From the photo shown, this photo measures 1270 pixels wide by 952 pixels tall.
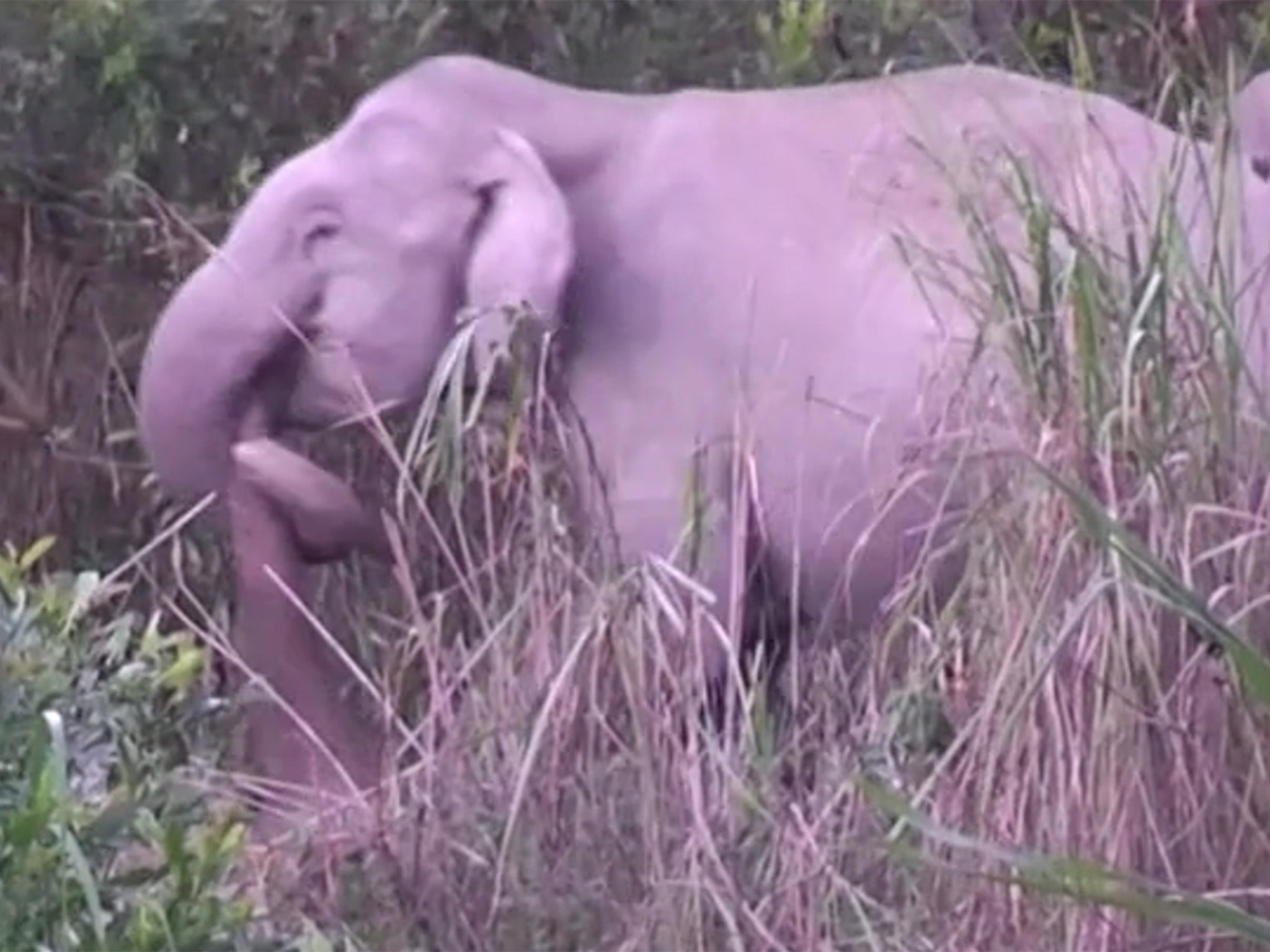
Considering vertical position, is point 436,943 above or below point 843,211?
below

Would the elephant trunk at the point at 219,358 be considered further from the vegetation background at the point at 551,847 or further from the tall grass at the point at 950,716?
the tall grass at the point at 950,716

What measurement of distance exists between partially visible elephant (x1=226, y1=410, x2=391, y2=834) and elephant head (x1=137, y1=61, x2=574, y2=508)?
2.9 inches

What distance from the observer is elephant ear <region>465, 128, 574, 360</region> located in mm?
4523

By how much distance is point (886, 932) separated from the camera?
328cm

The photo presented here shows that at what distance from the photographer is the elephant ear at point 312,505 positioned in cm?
466

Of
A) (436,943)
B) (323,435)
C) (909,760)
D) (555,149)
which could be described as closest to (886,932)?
(909,760)

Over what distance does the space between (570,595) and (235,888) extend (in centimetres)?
47

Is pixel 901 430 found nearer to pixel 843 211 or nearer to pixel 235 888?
pixel 843 211

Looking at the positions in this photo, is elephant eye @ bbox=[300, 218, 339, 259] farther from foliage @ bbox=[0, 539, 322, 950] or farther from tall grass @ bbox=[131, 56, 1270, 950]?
foliage @ bbox=[0, 539, 322, 950]

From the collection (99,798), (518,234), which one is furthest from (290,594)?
(99,798)

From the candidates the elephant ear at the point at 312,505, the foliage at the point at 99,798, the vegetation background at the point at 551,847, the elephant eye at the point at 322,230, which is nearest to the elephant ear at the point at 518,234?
the elephant eye at the point at 322,230

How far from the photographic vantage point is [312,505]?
4.66 metres

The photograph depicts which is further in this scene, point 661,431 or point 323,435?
point 323,435

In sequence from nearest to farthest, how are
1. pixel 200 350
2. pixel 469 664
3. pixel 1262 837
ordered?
pixel 1262 837 → pixel 469 664 → pixel 200 350
